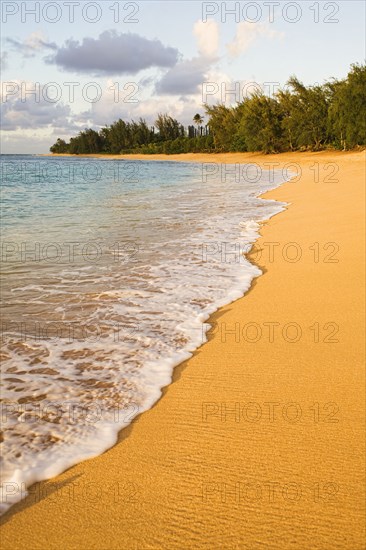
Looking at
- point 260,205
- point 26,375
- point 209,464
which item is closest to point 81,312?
point 26,375

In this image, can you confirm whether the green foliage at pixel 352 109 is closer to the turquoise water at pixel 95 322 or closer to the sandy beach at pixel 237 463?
the turquoise water at pixel 95 322

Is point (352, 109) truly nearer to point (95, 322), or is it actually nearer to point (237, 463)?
point (95, 322)

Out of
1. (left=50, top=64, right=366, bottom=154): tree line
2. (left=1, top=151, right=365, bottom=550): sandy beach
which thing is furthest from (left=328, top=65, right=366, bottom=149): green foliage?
(left=1, top=151, right=365, bottom=550): sandy beach

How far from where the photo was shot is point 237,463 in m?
2.24

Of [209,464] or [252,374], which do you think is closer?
[209,464]

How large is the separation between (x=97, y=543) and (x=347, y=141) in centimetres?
4947

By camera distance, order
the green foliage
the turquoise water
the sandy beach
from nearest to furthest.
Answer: the sandy beach < the turquoise water < the green foliage

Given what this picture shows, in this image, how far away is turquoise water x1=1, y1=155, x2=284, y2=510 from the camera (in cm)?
257

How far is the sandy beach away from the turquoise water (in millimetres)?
182

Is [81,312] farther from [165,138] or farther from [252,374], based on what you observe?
[165,138]

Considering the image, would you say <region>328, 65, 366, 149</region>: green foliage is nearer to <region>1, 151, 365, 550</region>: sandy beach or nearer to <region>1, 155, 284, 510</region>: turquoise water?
<region>1, 155, 284, 510</region>: turquoise water

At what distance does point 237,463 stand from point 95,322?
2.28 metres

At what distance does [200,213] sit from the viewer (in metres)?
12.1

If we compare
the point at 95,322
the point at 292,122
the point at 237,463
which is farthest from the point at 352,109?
the point at 237,463
